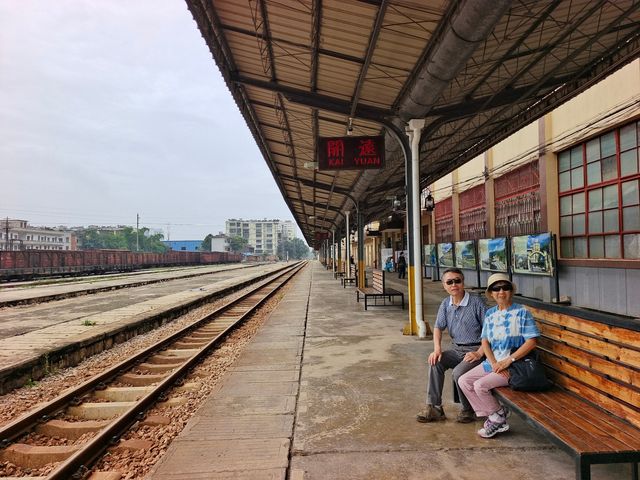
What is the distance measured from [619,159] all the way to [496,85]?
3.72 m

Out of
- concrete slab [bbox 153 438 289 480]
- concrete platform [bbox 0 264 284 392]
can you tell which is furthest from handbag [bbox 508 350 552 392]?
concrete platform [bbox 0 264 284 392]

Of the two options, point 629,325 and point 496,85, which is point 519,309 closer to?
point 629,325

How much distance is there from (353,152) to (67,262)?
3357 cm

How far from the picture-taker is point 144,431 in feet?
14.2

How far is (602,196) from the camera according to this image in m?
10.5

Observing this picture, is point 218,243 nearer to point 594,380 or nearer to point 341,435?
point 341,435

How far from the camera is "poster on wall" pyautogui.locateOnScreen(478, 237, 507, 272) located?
49.5 feet

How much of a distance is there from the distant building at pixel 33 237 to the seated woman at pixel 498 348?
8842 cm

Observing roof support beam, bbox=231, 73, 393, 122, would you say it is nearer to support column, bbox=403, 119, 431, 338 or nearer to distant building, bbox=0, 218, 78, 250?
support column, bbox=403, 119, 431, 338

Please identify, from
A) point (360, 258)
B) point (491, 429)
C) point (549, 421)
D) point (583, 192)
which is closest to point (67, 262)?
point (360, 258)

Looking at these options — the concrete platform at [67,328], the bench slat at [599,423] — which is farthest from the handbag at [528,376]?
the concrete platform at [67,328]

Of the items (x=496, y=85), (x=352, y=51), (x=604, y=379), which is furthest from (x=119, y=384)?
(x=496, y=85)

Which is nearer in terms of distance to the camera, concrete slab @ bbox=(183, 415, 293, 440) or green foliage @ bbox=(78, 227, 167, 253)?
concrete slab @ bbox=(183, 415, 293, 440)

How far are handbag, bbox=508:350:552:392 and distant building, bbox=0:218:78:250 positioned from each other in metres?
88.7
